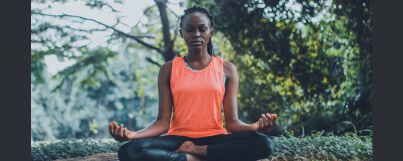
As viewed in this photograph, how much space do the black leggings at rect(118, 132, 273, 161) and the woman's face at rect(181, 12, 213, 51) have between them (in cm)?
75

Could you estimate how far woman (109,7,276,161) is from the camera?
3.29 metres

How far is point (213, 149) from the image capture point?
11.0ft

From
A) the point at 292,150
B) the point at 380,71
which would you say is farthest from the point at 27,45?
the point at 380,71

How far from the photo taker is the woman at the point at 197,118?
329 cm

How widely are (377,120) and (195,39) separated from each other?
5.57ft

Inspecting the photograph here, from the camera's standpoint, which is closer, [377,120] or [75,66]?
[377,120]

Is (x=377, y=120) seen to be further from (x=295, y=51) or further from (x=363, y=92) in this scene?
(x=295, y=51)

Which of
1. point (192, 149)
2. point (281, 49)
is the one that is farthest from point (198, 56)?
point (281, 49)

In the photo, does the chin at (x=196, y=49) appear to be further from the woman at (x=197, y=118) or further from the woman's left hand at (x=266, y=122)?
the woman's left hand at (x=266, y=122)

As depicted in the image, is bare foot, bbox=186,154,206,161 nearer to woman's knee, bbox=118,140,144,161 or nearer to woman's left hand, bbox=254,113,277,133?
woman's knee, bbox=118,140,144,161

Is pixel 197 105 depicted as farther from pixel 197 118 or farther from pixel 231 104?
pixel 231 104

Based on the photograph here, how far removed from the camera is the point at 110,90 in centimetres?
2170

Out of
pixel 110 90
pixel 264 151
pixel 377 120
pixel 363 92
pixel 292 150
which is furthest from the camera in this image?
pixel 110 90

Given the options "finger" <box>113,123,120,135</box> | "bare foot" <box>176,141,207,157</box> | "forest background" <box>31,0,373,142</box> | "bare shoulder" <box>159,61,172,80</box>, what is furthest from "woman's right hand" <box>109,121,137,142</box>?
"forest background" <box>31,0,373,142</box>
